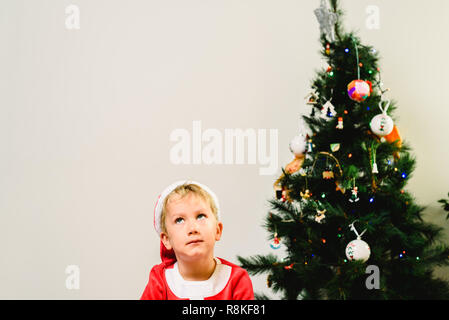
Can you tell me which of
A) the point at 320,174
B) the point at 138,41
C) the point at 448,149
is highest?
the point at 138,41

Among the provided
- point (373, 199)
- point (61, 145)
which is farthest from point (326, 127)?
point (61, 145)

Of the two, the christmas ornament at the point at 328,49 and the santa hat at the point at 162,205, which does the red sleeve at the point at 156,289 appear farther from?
the christmas ornament at the point at 328,49

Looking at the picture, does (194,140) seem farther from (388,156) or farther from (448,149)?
(448,149)

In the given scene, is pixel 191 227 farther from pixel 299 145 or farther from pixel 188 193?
pixel 299 145

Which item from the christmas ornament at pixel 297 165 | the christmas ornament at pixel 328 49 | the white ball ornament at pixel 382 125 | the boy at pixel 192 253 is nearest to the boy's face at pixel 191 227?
the boy at pixel 192 253

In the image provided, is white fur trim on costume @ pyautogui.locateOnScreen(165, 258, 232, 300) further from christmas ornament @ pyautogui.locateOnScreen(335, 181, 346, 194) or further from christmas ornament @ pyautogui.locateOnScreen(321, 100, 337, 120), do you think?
christmas ornament @ pyautogui.locateOnScreen(321, 100, 337, 120)

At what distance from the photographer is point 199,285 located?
1.24 meters

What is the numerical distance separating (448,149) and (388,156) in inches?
29.4

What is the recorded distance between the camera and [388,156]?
6.03ft

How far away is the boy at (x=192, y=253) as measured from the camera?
1.21 m

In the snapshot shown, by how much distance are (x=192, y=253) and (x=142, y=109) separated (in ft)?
4.56

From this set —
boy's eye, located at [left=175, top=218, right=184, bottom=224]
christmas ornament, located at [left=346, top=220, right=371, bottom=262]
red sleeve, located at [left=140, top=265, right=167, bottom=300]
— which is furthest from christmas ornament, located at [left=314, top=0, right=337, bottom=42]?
red sleeve, located at [left=140, top=265, right=167, bottom=300]

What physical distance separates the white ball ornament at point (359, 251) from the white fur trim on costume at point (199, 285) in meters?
0.60

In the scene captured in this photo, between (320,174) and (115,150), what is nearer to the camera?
(320,174)
